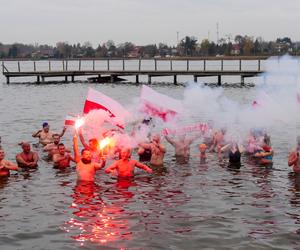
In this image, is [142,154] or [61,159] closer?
[61,159]

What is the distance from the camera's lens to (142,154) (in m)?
19.6

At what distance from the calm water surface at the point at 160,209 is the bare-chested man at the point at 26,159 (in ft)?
1.58

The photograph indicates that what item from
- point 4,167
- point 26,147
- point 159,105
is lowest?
point 4,167

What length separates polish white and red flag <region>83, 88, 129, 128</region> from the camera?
17.2 m

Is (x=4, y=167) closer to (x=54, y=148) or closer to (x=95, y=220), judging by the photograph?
(x=54, y=148)

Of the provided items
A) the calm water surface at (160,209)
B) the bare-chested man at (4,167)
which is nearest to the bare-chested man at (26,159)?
the calm water surface at (160,209)

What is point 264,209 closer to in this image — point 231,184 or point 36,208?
point 231,184

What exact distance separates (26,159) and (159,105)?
15.8 ft

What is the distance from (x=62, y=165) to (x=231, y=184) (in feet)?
19.1

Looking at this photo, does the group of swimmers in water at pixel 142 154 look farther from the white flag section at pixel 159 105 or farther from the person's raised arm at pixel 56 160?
the white flag section at pixel 159 105

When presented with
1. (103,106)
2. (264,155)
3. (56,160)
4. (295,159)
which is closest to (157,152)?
(103,106)

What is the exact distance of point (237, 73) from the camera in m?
58.0

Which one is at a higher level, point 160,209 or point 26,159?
point 26,159

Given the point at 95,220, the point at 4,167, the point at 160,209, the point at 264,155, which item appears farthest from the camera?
the point at 264,155
